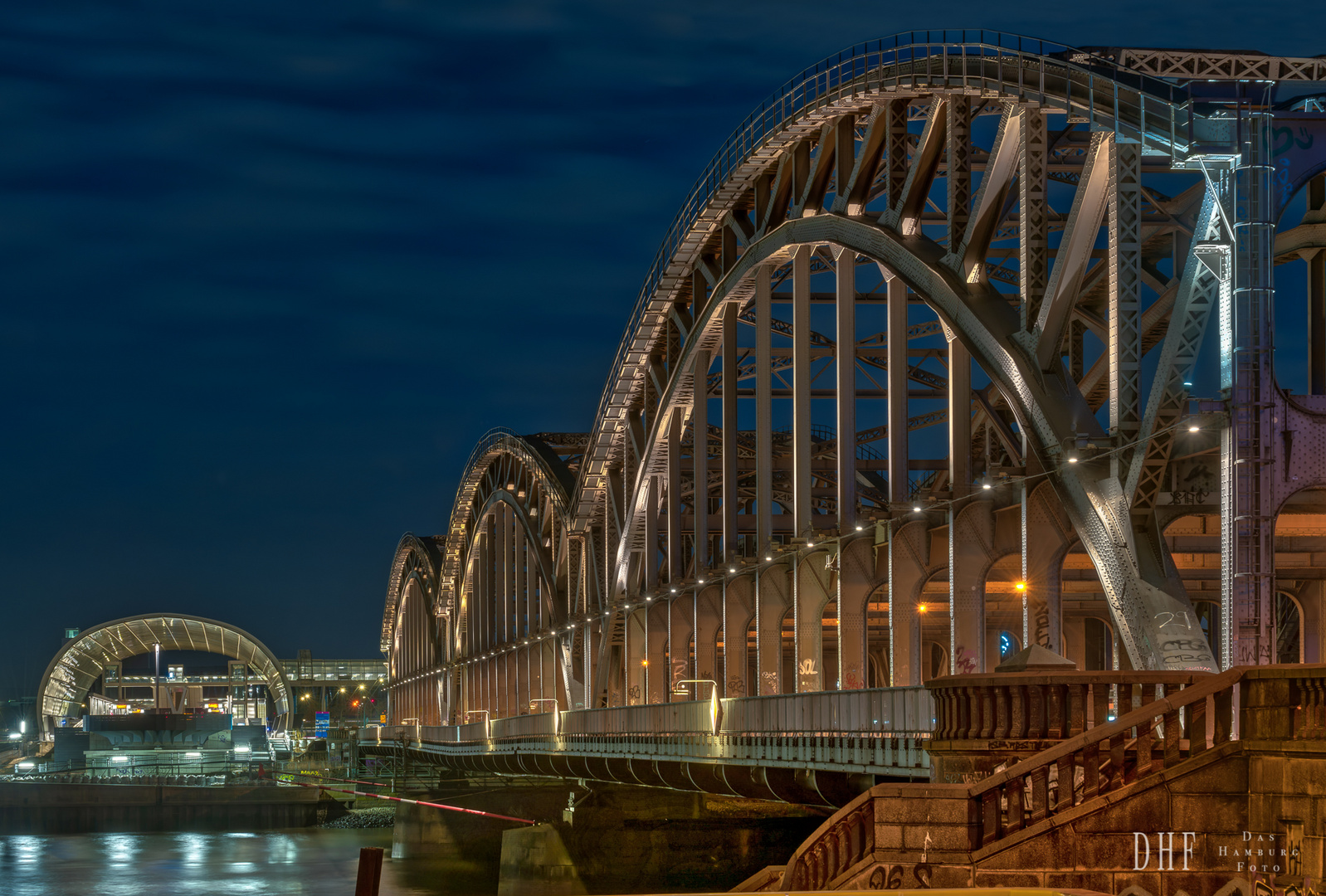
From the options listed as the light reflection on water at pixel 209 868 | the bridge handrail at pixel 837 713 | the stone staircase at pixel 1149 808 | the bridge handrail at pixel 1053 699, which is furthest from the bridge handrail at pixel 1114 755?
the light reflection on water at pixel 209 868

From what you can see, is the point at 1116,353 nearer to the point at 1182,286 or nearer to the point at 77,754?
the point at 1182,286

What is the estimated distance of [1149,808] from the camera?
21156 millimetres

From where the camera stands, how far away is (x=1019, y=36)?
120ft

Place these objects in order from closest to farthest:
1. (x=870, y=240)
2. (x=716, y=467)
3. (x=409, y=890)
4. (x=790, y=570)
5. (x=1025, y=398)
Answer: (x=1025, y=398) < (x=870, y=240) < (x=790, y=570) < (x=716, y=467) < (x=409, y=890)

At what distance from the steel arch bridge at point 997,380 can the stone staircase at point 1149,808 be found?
6.99 metres

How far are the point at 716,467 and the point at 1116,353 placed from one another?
1905 inches

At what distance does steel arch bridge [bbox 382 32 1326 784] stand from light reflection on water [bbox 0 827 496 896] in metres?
20.4

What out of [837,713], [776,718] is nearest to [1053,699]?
[837,713]

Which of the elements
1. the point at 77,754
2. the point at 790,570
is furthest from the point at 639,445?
the point at 77,754

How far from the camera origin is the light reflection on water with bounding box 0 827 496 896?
85.8 meters

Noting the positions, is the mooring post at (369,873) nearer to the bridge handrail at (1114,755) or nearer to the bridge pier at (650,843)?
the bridge handrail at (1114,755)

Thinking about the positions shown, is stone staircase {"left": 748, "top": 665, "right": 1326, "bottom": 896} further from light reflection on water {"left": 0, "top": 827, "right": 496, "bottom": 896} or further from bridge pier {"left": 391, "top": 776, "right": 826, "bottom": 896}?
light reflection on water {"left": 0, "top": 827, "right": 496, "bottom": 896}

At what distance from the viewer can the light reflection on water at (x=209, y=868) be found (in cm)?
8581

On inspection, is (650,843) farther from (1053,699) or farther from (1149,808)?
(1149,808)
